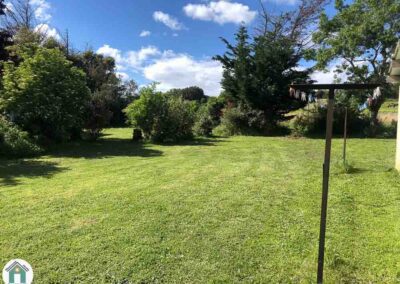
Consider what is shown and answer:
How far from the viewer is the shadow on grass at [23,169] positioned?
6.85 m

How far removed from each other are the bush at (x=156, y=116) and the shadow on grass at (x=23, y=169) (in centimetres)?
569

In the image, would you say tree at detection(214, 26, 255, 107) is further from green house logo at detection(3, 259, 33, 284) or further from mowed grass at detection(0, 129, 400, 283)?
green house logo at detection(3, 259, 33, 284)

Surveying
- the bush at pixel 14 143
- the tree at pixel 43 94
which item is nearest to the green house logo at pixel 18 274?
the bush at pixel 14 143

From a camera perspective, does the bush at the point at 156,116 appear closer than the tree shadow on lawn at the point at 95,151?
No

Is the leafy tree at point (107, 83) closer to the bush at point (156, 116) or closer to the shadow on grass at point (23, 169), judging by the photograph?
the bush at point (156, 116)

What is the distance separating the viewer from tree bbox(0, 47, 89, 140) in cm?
1154

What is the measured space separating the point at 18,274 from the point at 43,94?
33.0ft

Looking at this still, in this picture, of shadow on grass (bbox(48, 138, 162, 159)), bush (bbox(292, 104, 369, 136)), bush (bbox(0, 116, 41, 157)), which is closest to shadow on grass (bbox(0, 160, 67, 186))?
bush (bbox(0, 116, 41, 157))

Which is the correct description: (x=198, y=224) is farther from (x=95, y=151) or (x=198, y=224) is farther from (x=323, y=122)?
(x=323, y=122)

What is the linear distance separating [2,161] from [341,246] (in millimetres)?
8404

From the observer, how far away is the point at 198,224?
414 centimetres

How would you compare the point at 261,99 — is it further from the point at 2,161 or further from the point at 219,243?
the point at 219,243

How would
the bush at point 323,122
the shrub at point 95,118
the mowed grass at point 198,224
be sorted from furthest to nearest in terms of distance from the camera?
the bush at point 323,122
the shrub at point 95,118
the mowed grass at point 198,224

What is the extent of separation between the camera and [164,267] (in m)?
3.13
